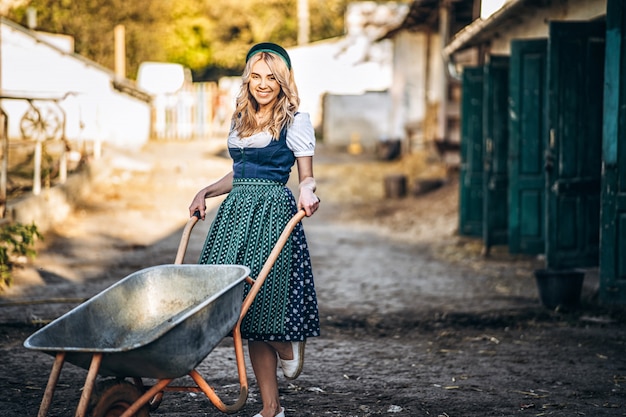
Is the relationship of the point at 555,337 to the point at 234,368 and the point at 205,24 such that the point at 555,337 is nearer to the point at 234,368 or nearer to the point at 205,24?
the point at 234,368

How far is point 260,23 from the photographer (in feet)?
142

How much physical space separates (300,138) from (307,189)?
27 centimetres

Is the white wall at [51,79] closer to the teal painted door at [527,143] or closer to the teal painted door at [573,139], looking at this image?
the teal painted door at [527,143]

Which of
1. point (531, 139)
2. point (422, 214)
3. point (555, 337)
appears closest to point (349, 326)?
point (555, 337)

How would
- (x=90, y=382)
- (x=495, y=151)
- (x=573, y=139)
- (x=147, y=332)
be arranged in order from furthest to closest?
(x=495, y=151)
(x=573, y=139)
(x=147, y=332)
(x=90, y=382)

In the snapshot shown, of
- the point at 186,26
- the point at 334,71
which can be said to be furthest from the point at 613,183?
the point at 186,26

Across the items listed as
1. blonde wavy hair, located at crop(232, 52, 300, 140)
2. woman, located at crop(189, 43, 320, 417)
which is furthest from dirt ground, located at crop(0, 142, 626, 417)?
blonde wavy hair, located at crop(232, 52, 300, 140)

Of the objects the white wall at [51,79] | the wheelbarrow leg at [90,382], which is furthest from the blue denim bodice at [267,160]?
the white wall at [51,79]

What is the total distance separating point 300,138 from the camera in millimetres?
4367

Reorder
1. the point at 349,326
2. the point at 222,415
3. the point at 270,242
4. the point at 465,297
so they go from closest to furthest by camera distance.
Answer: the point at 270,242, the point at 222,415, the point at 349,326, the point at 465,297

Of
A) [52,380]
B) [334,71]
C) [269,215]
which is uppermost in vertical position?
[334,71]

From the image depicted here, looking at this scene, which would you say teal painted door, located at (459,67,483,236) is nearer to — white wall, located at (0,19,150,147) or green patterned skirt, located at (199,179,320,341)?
green patterned skirt, located at (199,179,320,341)

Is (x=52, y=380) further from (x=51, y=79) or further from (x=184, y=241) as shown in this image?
(x=51, y=79)

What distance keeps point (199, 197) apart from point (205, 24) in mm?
39561
